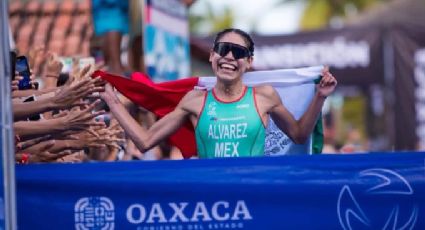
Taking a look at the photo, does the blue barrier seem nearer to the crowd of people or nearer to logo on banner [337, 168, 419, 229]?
logo on banner [337, 168, 419, 229]

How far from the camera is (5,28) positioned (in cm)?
565

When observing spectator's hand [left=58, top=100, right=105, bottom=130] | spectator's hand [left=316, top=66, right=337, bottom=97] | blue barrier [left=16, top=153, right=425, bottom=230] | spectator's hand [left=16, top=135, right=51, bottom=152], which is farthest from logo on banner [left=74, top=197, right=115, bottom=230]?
spectator's hand [left=316, top=66, right=337, bottom=97]

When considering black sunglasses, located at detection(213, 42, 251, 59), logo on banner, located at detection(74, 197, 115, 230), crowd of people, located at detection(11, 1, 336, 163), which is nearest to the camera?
logo on banner, located at detection(74, 197, 115, 230)

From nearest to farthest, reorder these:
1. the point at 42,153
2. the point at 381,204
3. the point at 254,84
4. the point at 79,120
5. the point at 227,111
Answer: the point at 381,204
the point at 79,120
the point at 227,111
the point at 42,153
the point at 254,84

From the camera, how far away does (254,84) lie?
8023 mm

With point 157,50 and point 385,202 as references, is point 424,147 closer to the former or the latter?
point 157,50

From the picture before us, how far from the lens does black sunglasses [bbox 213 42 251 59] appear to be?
7.43 meters

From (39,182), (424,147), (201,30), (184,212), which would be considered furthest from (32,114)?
(201,30)

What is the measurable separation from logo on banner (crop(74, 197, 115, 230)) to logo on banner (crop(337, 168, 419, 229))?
3.64 feet

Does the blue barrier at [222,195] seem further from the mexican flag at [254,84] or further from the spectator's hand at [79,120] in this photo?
the mexican flag at [254,84]

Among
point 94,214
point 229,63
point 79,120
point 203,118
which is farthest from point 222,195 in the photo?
point 229,63

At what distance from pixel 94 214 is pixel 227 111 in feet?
4.44

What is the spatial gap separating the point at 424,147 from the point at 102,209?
435 inches

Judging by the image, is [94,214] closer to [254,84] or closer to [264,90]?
[264,90]
